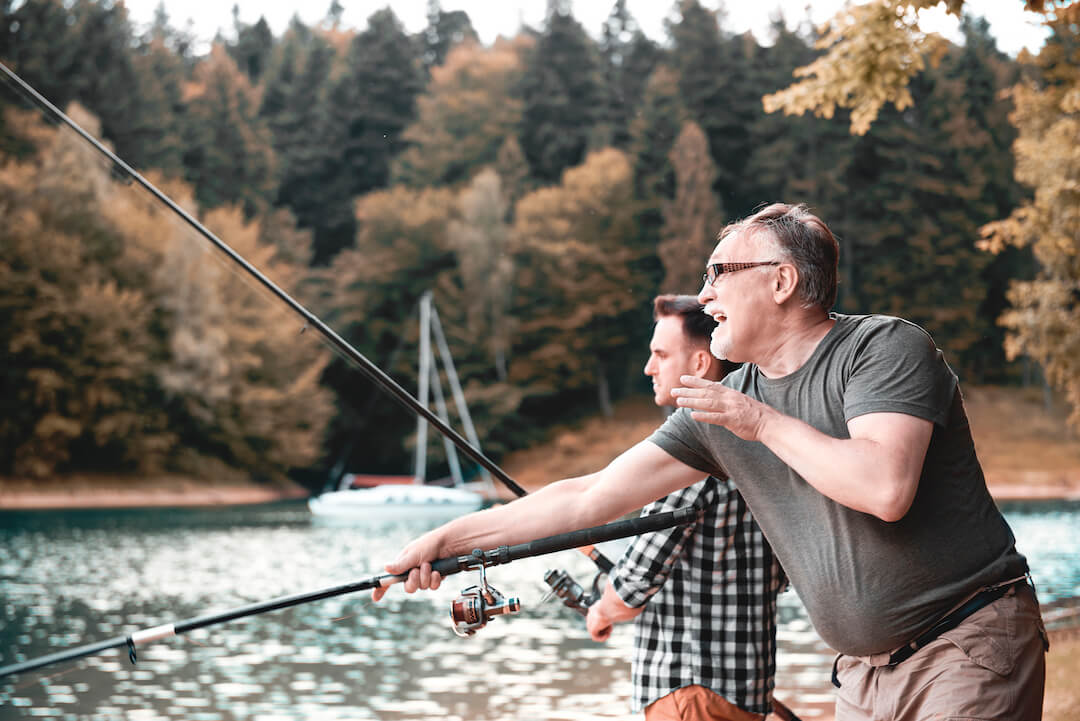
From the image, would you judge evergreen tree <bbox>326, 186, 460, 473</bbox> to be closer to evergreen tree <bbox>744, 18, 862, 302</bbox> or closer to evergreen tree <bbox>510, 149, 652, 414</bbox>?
evergreen tree <bbox>510, 149, 652, 414</bbox>

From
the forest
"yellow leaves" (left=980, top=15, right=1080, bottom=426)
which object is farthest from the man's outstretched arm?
the forest

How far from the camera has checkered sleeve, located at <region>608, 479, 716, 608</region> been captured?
8.80 feet

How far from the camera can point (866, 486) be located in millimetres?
1846

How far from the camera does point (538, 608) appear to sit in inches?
614

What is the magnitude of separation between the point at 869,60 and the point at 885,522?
541cm

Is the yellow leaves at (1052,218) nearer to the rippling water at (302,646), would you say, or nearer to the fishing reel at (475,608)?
the rippling water at (302,646)

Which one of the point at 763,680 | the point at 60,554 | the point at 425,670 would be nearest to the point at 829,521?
the point at 763,680

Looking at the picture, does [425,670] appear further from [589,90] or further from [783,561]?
[589,90]

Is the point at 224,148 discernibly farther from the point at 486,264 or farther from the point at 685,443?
the point at 685,443

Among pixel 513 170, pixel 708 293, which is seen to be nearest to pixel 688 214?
pixel 513 170

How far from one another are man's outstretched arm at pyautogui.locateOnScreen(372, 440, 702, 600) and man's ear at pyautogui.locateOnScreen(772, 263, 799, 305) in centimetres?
41

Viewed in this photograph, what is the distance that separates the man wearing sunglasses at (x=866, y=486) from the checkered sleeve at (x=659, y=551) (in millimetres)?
454

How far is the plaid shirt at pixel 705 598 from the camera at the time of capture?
2686 millimetres

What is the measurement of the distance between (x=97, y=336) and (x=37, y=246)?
145 inches
